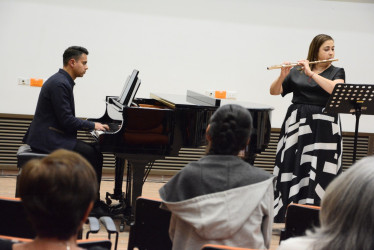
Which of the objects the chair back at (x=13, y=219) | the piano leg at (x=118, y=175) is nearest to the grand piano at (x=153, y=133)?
the piano leg at (x=118, y=175)

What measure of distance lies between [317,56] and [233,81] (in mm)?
2266

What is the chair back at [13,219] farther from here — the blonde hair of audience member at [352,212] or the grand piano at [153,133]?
the grand piano at [153,133]

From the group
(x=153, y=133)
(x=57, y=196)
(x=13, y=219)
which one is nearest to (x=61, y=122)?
(x=153, y=133)

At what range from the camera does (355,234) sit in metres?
1.30

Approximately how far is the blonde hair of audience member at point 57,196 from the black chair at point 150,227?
3.44 ft

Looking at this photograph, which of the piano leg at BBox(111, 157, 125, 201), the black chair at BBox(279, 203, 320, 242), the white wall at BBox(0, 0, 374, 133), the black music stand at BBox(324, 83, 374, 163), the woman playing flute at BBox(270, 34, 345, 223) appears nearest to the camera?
the black chair at BBox(279, 203, 320, 242)

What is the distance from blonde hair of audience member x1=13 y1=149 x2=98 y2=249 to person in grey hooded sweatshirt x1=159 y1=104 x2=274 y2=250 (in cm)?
73


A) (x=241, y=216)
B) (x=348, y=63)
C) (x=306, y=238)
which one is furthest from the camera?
(x=348, y=63)

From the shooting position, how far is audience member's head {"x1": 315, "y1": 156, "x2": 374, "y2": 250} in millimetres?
1288

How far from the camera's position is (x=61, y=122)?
13.9 feet

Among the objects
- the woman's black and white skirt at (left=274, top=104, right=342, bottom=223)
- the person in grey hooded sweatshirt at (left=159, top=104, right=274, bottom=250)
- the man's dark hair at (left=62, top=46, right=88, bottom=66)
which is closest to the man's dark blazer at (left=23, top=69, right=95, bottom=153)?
the man's dark hair at (left=62, top=46, right=88, bottom=66)

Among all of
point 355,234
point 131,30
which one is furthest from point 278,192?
point 355,234

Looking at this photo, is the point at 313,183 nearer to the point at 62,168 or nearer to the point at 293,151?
the point at 293,151

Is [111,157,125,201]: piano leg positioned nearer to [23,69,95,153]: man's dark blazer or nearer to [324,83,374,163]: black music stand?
[23,69,95,153]: man's dark blazer
